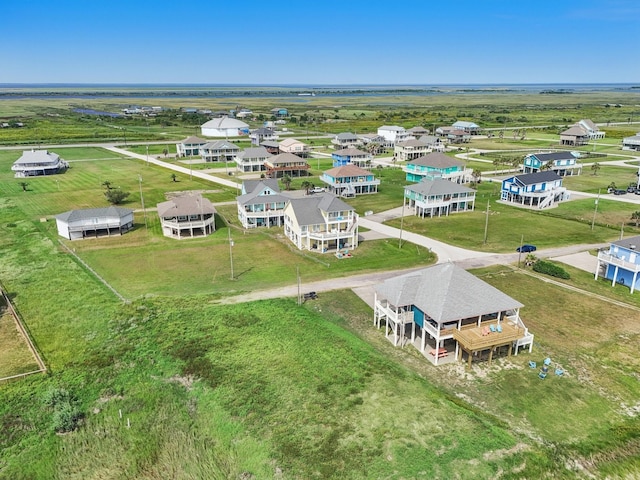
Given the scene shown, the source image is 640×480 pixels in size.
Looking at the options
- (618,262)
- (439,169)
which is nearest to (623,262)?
(618,262)

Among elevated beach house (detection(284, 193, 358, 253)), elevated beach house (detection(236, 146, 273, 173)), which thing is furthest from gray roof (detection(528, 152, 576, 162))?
elevated beach house (detection(284, 193, 358, 253))

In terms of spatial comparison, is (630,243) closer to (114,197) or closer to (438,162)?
(438,162)

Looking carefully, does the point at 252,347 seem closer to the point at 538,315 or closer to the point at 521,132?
the point at 538,315

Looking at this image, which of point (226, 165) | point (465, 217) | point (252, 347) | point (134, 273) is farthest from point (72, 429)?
point (226, 165)


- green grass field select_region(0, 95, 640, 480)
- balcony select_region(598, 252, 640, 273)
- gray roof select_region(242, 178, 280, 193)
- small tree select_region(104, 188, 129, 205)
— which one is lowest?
green grass field select_region(0, 95, 640, 480)

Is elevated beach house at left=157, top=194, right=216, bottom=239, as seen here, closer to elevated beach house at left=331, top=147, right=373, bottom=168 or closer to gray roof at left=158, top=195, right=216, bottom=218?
gray roof at left=158, top=195, right=216, bottom=218

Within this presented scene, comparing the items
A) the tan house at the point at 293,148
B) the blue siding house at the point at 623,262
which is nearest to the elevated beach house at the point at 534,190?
the blue siding house at the point at 623,262
